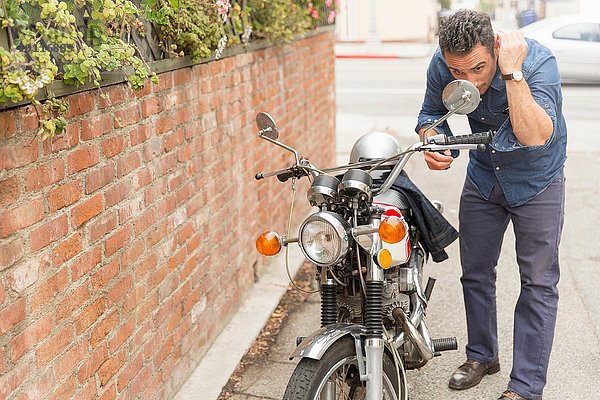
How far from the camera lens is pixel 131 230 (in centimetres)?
328

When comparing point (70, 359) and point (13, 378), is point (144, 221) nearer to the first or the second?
point (70, 359)

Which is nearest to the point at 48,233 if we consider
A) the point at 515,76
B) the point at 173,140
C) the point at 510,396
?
the point at 173,140

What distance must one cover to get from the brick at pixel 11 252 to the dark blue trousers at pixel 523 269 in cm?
212

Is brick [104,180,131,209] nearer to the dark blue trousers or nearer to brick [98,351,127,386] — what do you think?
brick [98,351,127,386]

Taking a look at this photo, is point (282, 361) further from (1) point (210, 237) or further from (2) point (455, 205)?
(2) point (455, 205)

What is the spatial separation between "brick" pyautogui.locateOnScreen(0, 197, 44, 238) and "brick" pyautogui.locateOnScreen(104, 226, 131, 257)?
54 centimetres

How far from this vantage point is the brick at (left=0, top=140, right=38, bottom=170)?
231 cm

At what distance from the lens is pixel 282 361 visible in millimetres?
4332

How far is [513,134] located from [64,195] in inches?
70.1

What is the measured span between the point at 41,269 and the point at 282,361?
2.02 metres

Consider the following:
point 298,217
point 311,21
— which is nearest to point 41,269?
point 298,217

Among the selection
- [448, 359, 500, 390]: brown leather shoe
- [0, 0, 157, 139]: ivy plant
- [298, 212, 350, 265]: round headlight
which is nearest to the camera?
[0, 0, 157, 139]: ivy plant

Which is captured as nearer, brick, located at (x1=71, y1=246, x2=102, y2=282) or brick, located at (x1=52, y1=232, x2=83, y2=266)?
brick, located at (x1=52, y1=232, x2=83, y2=266)

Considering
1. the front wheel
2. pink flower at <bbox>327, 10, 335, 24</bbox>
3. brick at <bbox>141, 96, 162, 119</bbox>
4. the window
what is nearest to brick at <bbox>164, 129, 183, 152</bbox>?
brick at <bbox>141, 96, 162, 119</bbox>
